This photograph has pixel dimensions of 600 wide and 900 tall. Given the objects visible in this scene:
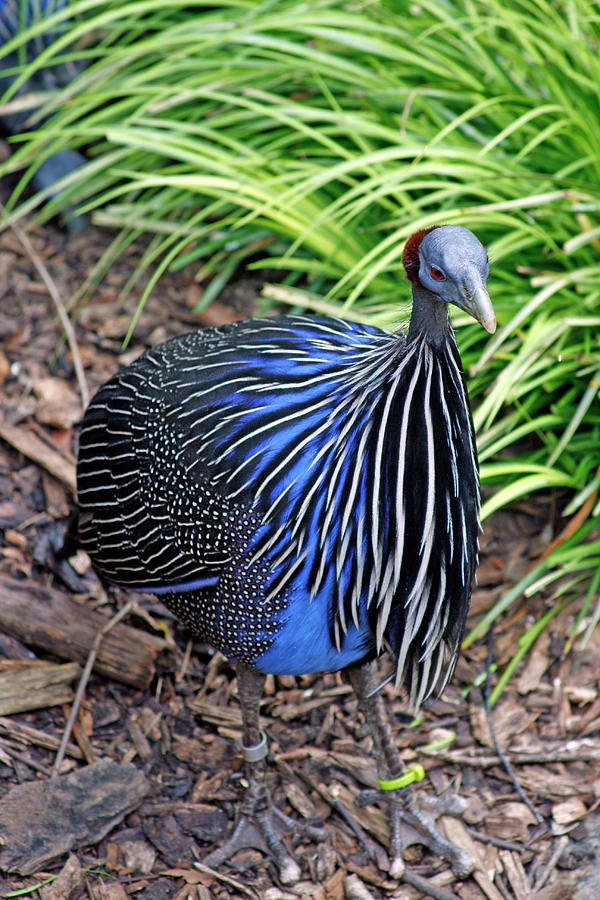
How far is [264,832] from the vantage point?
2.88m

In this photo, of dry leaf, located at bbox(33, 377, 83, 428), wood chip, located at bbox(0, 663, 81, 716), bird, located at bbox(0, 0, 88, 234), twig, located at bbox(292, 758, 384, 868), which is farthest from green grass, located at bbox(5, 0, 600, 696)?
wood chip, located at bbox(0, 663, 81, 716)

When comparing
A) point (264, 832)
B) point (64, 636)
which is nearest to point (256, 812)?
point (264, 832)

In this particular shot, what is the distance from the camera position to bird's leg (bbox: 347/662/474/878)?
9.39 ft

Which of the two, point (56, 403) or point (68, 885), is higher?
point (56, 403)

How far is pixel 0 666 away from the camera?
303 centimetres

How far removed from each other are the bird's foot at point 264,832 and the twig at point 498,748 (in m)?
0.55

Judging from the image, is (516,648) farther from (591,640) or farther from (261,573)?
(261,573)

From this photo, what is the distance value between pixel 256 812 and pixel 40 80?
310 centimetres

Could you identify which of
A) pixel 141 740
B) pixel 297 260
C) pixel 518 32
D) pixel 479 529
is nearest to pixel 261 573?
pixel 479 529

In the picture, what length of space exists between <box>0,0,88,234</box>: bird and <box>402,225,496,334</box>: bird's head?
8.24 ft

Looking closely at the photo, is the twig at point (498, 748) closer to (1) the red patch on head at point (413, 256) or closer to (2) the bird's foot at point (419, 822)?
(2) the bird's foot at point (419, 822)

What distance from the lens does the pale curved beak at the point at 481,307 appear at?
6.79 feet

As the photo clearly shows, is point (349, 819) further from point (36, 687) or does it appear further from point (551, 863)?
point (36, 687)

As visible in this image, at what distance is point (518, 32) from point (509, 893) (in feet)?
8.47
